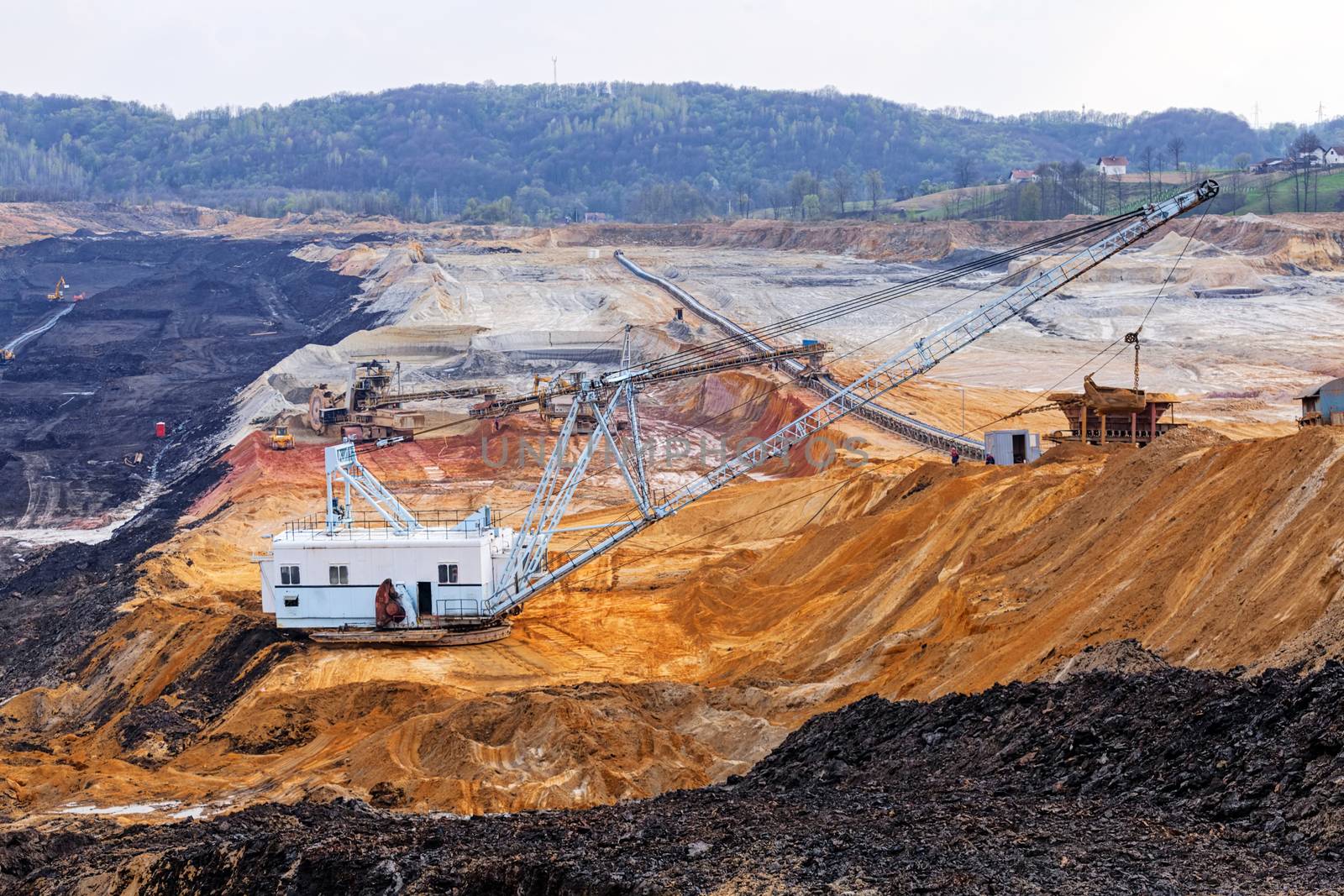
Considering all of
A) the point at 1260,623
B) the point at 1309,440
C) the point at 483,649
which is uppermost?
the point at 1309,440

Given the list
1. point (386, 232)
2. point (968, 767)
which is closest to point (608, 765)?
point (968, 767)

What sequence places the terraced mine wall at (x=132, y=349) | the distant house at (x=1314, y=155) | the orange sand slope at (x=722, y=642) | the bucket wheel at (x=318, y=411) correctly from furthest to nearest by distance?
the distant house at (x=1314, y=155) → the terraced mine wall at (x=132, y=349) → the bucket wheel at (x=318, y=411) → the orange sand slope at (x=722, y=642)

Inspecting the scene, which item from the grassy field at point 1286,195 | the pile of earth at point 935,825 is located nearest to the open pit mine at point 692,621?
the pile of earth at point 935,825

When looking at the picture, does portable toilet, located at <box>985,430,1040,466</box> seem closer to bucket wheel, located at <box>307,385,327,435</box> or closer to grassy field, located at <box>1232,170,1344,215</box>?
bucket wheel, located at <box>307,385,327,435</box>

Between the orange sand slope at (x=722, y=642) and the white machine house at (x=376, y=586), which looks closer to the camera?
the orange sand slope at (x=722, y=642)

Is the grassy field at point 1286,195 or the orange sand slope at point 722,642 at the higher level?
the grassy field at point 1286,195

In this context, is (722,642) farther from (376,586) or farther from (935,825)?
(935,825)

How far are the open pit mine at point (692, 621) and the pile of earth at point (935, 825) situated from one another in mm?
63

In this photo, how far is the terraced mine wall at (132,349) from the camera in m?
63.9

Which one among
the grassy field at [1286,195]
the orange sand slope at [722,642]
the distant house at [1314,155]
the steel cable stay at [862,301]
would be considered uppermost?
the distant house at [1314,155]

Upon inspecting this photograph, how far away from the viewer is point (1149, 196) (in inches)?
5281

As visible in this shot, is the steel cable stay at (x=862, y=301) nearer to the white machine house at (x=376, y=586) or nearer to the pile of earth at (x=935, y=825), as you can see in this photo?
the white machine house at (x=376, y=586)

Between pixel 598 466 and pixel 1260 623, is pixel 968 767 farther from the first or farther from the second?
pixel 598 466

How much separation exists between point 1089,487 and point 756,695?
848 centimetres
